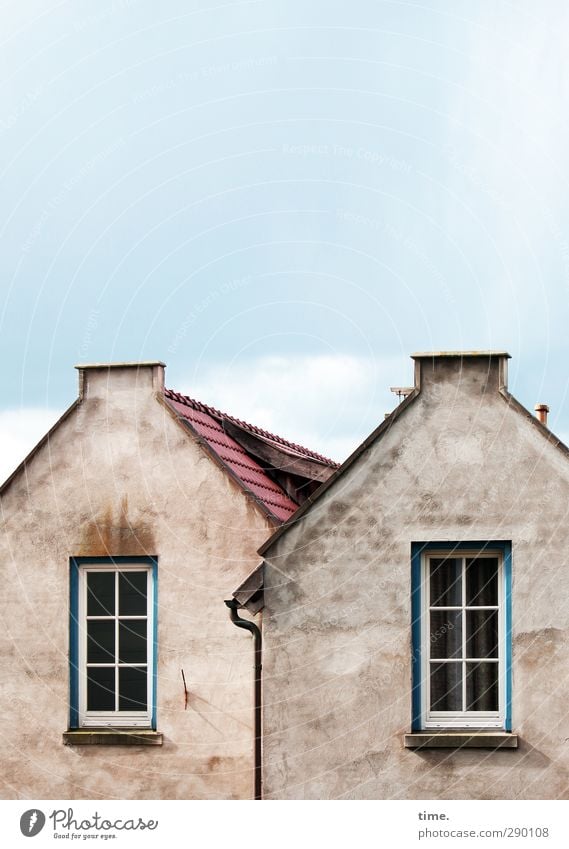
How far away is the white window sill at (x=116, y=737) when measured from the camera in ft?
58.5

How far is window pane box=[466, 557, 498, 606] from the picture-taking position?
16.3 meters

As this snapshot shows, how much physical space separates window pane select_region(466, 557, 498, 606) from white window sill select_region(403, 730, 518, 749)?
1.40 metres

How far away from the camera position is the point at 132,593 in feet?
60.0

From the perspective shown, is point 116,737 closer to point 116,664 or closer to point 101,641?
point 116,664

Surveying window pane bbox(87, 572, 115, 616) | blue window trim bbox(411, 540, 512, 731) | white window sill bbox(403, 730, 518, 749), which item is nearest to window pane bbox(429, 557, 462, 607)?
blue window trim bbox(411, 540, 512, 731)

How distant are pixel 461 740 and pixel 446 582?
170cm

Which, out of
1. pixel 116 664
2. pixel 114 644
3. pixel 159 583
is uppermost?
pixel 159 583

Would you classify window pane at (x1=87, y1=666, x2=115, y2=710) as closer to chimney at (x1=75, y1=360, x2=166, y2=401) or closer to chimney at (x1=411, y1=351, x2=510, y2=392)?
chimney at (x1=75, y1=360, x2=166, y2=401)

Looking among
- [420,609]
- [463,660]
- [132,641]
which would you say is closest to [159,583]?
[132,641]

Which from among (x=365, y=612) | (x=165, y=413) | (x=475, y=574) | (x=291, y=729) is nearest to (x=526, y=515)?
(x=475, y=574)

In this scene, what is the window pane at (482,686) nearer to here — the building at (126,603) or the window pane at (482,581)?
the window pane at (482,581)

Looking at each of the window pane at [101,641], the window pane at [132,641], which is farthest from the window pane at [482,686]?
the window pane at [101,641]

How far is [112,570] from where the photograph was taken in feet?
60.4

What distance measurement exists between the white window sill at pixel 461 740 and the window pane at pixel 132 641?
3.75m
